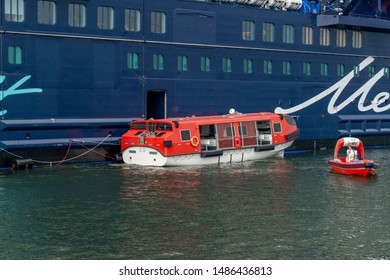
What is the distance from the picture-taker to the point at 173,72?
3681 cm

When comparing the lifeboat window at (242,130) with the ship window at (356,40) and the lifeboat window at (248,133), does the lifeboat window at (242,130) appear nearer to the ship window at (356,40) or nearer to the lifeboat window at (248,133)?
the lifeboat window at (248,133)

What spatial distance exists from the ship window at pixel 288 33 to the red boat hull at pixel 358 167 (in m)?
12.0

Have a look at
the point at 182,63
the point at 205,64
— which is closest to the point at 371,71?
the point at 205,64

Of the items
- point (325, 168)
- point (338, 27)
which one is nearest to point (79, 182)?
point (325, 168)

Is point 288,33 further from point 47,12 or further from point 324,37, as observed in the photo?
point 47,12

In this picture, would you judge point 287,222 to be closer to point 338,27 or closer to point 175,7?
point 175,7

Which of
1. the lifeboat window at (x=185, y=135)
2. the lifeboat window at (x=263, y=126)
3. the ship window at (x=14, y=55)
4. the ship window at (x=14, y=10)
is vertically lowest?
the lifeboat window at (x=185, y=135)

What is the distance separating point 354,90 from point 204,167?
1599cm

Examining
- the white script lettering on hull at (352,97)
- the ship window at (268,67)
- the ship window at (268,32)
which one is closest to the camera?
the ship window at (268,32)

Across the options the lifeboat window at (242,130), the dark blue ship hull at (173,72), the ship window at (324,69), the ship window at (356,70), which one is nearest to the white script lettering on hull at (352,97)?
the dark blue ship hull at (173,72)

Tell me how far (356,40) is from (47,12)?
2052cm

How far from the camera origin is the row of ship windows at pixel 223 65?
3166 centimetres

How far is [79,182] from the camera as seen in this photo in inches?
1102

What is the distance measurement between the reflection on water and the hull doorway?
535 centimetres
